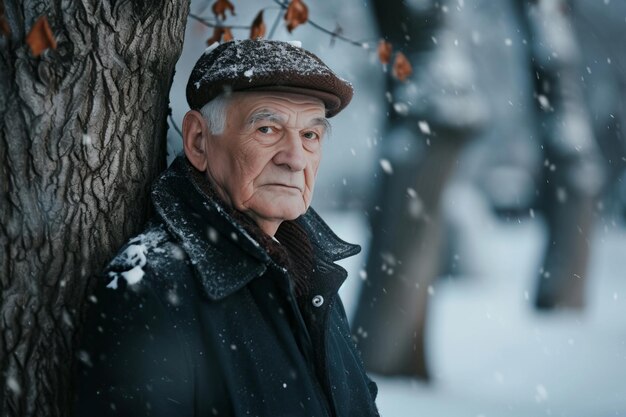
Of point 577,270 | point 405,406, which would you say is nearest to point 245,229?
point 405,406

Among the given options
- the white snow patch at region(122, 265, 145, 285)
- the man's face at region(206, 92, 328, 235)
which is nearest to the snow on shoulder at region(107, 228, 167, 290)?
the white snow patch at region(122, 265, 145, 285)

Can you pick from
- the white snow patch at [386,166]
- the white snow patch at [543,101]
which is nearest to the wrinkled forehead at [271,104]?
the white snow patch at [386,166]

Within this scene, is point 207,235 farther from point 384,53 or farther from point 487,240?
point 487,240

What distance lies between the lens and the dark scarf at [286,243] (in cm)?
278

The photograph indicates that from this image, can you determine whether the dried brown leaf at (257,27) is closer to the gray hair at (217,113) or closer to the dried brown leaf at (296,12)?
the dried brown leaf at (296,12)

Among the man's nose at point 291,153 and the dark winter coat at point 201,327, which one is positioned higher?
the man's nose at point 291,153

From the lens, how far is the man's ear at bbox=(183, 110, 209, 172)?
296 cm

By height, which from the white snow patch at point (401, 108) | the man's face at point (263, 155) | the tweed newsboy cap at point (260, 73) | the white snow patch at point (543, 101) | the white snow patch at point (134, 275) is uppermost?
the white snow patch at point (543, 101)

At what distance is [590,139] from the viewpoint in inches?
478

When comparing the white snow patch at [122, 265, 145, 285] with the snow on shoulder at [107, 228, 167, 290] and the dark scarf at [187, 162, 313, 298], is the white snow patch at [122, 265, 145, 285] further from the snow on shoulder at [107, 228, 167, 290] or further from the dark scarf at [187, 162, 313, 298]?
the dark scarf at [187, 162, 313, 298]

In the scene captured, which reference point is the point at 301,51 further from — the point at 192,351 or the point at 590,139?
the point at 590,139

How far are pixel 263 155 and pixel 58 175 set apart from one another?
0.69 m

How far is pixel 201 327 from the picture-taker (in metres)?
2.62

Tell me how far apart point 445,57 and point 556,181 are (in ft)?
15.3
